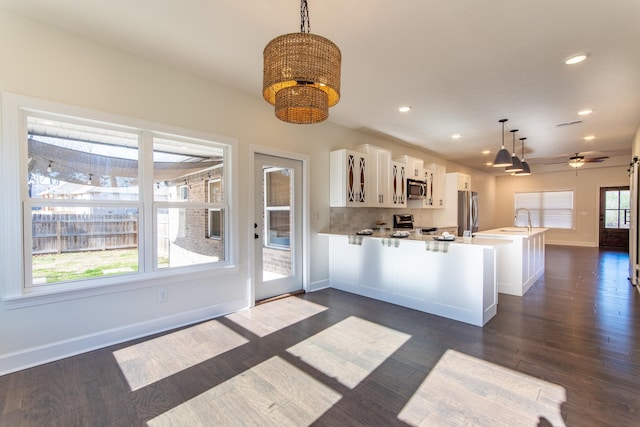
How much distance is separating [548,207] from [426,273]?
9454 mm

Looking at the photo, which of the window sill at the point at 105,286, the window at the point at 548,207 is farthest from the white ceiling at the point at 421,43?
the window at the point at 548,207

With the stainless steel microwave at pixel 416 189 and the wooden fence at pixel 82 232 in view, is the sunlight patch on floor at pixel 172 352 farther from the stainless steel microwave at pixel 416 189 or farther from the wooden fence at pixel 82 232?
the stainless steel microwave at pixel 416 189

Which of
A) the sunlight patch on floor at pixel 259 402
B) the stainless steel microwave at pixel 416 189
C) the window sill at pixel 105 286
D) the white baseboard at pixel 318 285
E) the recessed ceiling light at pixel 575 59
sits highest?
the recessed ceiling light at pixel 575 59

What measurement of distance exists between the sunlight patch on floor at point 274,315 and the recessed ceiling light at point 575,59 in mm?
3659

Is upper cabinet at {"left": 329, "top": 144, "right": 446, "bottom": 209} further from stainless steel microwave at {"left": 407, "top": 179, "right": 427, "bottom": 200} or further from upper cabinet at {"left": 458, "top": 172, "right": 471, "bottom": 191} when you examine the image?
upper cabinet at {"left": 458, "top": 172, "right": 471, "bottom": 191}

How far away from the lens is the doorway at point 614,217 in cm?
898

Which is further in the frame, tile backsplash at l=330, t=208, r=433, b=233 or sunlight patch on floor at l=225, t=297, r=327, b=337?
tile backsplash at l=330, t=208, r=433, b=233

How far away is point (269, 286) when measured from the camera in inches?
162

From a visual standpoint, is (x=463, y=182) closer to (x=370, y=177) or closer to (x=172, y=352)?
(x=370, y=177)

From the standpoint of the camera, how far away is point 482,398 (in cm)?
196

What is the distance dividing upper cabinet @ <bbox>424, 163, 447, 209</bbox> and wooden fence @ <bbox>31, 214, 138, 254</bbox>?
19.0 feet

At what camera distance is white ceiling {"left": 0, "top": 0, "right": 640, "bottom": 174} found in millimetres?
2178

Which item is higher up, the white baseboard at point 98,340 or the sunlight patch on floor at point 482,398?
the white baseboard at point 98,340

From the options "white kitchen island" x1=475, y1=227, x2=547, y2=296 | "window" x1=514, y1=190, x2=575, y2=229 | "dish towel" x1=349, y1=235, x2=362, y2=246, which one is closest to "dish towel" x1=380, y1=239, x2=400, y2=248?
"dish towel" x1=349, y1=235, x2=362, y2=246
